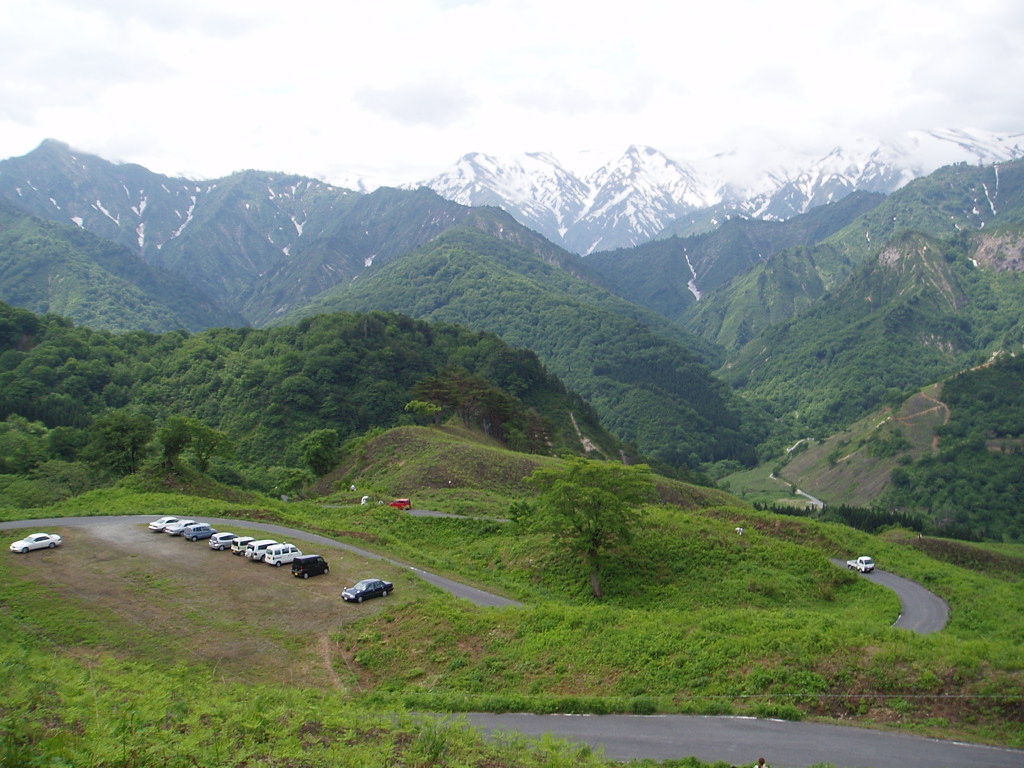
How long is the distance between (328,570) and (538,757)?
2026 cm

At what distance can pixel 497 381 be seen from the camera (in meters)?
121

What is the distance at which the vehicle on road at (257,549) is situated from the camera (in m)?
35.0

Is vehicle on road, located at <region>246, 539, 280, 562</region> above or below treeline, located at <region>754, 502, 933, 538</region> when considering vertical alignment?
above

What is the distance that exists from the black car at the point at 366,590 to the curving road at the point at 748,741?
11.0 metres

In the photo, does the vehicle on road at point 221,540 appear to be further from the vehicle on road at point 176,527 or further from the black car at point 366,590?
the black car at point 366,590

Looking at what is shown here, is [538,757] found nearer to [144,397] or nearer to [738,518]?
[738,518]

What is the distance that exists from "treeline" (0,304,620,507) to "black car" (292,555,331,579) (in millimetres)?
36435

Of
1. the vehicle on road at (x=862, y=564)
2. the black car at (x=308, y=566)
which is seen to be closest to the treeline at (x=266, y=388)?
the black car at (x=308, y=566)

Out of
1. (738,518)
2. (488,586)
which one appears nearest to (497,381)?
(738,518)

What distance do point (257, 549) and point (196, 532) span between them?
4996 millimetres

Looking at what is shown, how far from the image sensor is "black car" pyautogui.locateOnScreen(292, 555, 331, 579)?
32.7 m

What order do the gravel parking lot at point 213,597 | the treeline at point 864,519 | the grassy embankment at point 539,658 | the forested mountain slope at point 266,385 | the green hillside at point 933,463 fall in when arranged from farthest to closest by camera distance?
the green hillside at point 933,463 → the treeline at point 864,519 → the forested mountain slope at point 266,385 → the gravel parking lot at point 213,597 → the grassy embankment at point 539,658

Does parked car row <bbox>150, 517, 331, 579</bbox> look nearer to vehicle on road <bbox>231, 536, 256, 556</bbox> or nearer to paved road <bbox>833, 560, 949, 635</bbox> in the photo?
vehicle on road <bbox>231, 536, 256, 556</bbox>

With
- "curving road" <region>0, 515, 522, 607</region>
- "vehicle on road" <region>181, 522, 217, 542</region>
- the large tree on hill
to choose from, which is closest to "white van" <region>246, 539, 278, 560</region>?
"curving road" <region>0, 515, 522, 607</region>
